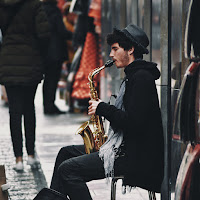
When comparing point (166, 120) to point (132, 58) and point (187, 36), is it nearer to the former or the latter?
point (132, 58)

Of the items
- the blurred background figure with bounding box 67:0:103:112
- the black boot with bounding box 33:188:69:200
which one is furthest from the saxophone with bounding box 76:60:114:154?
the blurred background figure with bounding box 67:0:103:112

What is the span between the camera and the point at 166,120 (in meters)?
5.09

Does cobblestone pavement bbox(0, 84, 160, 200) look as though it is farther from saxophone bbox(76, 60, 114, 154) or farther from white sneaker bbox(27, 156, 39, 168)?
saxophone bbox(76, 60, 114, 154)

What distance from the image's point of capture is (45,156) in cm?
742

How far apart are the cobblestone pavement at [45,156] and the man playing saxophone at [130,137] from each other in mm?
330

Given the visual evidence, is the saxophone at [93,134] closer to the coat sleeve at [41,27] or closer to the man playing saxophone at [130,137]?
the man playing saxophone at [130,137]

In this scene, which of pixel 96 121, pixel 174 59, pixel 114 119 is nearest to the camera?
pixel 114 119

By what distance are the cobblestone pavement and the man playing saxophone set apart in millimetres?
330

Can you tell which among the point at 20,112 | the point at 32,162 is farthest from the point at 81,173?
the point at 32,162

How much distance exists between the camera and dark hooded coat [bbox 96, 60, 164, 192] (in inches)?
150

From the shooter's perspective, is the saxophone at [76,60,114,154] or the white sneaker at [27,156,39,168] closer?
the saxophone at [76,60,114,154]

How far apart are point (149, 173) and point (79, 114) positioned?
A: 7.87m

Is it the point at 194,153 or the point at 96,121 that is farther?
the point at 96,121

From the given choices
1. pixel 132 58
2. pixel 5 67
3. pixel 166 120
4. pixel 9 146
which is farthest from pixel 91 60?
pixel 132 58
